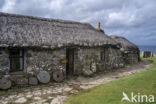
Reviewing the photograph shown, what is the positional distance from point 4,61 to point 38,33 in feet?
11.2

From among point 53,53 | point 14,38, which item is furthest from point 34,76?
point 14,38

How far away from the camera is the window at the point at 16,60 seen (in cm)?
920

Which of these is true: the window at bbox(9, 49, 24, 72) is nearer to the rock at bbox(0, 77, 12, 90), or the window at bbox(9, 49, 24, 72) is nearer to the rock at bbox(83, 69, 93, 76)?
the rock at bbox(0, 77, 12, 90)

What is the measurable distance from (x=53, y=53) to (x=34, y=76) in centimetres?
225

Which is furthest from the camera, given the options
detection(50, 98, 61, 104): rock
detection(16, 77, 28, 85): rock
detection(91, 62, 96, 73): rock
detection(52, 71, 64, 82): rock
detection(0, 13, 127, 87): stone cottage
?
detection(91, 62, 96, 73): rock

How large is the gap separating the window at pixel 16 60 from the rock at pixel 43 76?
1.35m

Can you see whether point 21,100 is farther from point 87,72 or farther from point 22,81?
point 87,72

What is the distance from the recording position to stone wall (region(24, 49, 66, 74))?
949cm

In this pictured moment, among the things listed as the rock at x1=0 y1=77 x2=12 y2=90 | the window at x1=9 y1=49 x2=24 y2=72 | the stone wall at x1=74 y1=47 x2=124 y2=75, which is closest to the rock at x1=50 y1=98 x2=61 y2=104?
the rock at x1=0 y1=77 x2=12 y2=90

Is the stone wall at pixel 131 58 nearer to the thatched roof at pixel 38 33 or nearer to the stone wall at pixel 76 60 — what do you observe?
the stone wall at pixel 76 60

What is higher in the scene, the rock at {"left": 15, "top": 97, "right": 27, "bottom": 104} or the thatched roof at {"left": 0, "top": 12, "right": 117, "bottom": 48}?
the thatched roof at {"left": 0, "top": 12, "right": 117, "bottom": 48}

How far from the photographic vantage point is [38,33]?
10781mm

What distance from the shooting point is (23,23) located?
1125cm

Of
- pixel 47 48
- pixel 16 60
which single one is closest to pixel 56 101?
pixel 47 48
